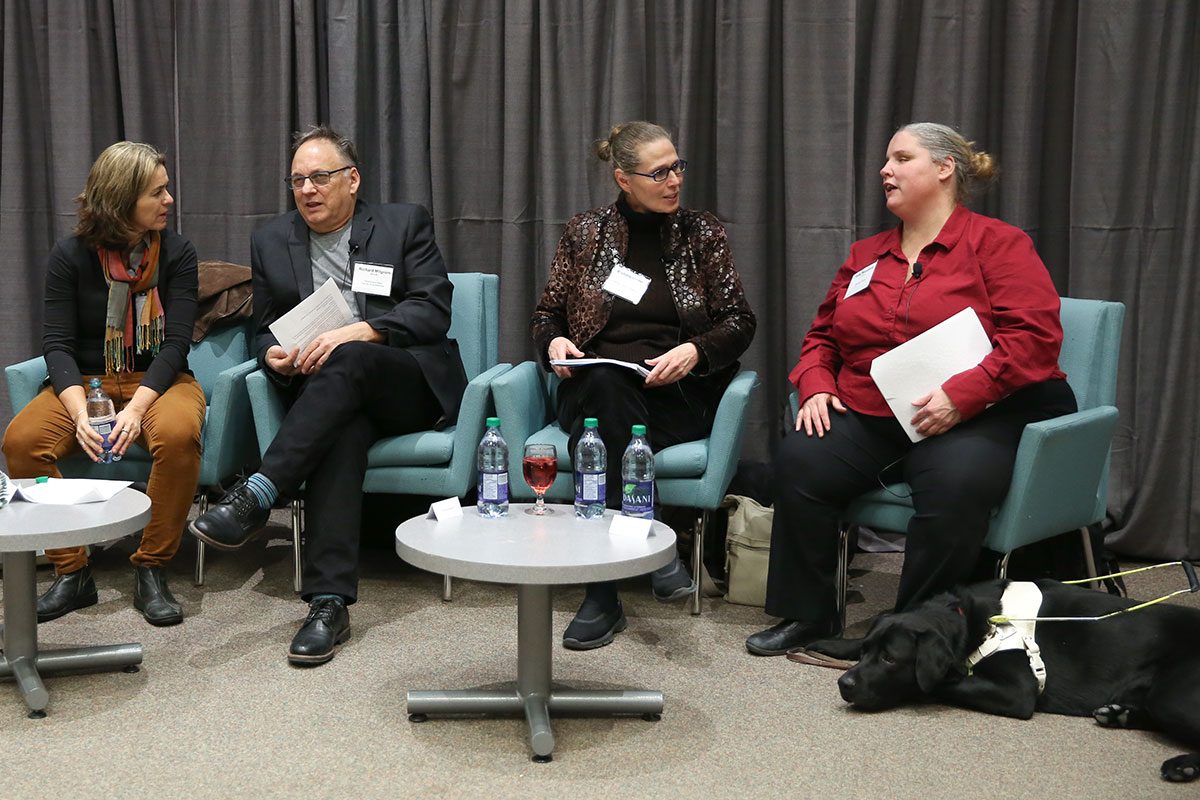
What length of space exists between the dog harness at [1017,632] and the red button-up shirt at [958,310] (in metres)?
0.52

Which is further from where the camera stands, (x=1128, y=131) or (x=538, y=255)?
(x=538, y=255)

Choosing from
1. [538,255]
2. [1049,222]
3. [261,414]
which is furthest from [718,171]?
[261,414]

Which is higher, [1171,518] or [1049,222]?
[1049,222]

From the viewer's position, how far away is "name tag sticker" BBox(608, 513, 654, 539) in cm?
272

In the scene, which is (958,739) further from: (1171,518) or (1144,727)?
(1171,518)

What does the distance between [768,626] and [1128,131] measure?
6.23 ft

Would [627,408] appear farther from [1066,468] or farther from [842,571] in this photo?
[1066,468]

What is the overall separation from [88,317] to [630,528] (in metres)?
1.92

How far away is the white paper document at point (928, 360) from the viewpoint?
3119mm

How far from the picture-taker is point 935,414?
3.11 meters

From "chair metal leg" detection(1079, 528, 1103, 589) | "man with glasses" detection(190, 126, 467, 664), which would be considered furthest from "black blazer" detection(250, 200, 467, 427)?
"chair metal leg" detection(1079, 528, 1103, 589)

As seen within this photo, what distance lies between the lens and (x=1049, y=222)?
4.06 metres

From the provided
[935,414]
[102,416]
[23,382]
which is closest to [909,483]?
[935,414]

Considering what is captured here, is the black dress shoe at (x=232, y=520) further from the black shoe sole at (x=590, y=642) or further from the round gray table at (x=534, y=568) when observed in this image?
the black shoe sole at (x=590, y=642)
